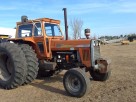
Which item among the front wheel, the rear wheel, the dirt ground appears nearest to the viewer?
the dirt ground

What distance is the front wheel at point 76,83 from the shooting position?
7652 millimetres

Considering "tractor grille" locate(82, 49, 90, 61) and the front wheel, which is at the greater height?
"tractor grille" locate(82, 49, 90, 61)

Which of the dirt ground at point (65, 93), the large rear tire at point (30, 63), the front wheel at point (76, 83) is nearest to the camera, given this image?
the dirt ground at point (65, 93)

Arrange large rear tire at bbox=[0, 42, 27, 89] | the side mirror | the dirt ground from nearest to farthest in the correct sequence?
1. the dirt ground
2. large rear tire at bbox=[0, 42, 27, 89]
3. the side mirror

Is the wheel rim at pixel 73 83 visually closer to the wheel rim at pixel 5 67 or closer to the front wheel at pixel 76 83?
the front wheel at pixel 76 83

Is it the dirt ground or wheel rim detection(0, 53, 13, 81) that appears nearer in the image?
the dirt ground

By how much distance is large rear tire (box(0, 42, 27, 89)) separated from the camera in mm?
8812

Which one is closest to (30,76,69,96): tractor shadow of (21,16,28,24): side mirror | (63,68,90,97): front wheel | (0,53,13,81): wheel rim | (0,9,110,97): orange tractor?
(63,68,90,97): front wheel

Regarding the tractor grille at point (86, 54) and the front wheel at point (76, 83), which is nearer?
the front wheel at point (76, 83)

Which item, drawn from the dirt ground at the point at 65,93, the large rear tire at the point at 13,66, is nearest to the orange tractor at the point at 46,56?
the large rear tire at the point at 13,66

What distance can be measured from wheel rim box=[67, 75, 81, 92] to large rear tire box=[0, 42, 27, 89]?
1638mm

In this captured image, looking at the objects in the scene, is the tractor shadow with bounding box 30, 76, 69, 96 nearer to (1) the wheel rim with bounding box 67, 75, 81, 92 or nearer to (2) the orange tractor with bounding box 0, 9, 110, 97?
(1) the wheel rim with bounding box 67, 75, 81, 92

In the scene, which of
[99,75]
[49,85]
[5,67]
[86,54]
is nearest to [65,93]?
[49,85]

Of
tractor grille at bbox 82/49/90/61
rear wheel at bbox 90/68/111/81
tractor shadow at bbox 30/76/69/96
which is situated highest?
tractor grille at bbox 82/49/90/61
